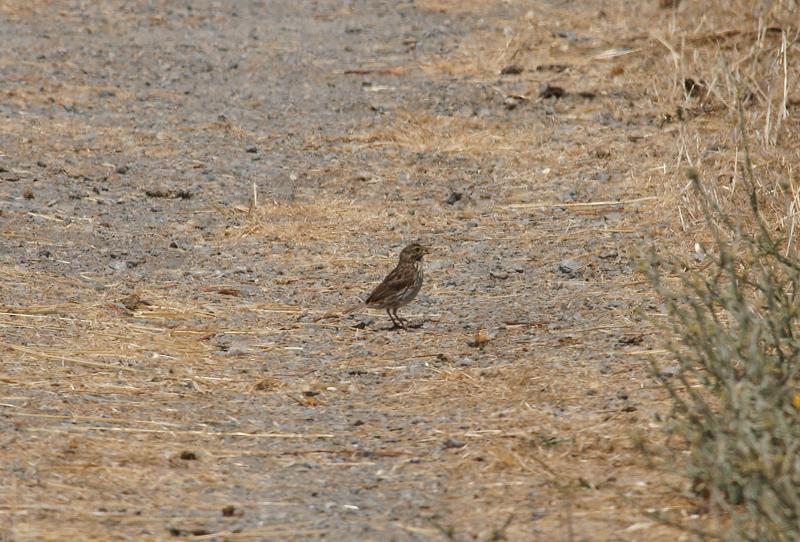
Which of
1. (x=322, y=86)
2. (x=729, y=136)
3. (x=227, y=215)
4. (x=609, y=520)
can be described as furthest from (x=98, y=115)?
(x=609, y=520)

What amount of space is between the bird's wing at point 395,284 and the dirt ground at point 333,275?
0.68 feet

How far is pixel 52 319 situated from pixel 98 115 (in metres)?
6.31

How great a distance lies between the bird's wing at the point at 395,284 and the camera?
327 inches

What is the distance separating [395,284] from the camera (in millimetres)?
8336

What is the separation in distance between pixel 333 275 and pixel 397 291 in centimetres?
124

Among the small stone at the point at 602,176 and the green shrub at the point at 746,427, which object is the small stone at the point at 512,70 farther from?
the green shrub at the point at 746,427

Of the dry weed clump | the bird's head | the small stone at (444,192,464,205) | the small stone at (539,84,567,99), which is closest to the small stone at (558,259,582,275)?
the dry weed clump

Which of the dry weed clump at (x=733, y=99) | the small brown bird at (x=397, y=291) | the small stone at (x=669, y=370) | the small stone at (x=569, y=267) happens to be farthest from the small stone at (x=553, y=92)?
the small stone at (x=669, y=370)

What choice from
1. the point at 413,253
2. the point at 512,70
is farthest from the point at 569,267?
the point at 512,70

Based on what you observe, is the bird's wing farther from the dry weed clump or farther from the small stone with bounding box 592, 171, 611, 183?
the small stone with bounding box 592, 171, 611, 183

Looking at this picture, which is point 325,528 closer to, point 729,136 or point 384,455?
point 384,455

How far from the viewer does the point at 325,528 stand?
5137 mm

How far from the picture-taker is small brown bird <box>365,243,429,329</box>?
830 centimetres

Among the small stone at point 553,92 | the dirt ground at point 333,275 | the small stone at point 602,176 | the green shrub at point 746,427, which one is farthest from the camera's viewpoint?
the small stone at point 553,92
